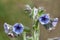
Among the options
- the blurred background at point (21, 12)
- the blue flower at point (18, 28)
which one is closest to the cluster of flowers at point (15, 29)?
the blue flower at point (18, 28)

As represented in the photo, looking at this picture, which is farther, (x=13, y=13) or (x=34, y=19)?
(x=13, y=13)

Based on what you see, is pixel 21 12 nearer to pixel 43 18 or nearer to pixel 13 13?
pixel 13 13

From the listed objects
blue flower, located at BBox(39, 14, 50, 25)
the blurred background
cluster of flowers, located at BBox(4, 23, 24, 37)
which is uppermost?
blue flower, located at BBox(39, 14, 50, 25)

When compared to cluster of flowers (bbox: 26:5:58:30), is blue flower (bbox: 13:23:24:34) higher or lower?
lower

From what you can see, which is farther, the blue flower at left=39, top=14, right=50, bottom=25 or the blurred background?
the blurred background

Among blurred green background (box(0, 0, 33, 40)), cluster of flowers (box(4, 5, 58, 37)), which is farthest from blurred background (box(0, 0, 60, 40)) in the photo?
cluster of flowers (box(4, 5, 58, 37))

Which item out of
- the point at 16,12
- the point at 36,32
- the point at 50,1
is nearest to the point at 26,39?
the point at 36,32

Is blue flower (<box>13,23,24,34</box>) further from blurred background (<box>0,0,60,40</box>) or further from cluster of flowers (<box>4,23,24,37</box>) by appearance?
blurred background (<box>0,0,60,40</box>)

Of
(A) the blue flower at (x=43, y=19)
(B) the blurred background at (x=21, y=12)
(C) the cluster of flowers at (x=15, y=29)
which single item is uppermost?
(A) the blue flower at (x=43, y=19)

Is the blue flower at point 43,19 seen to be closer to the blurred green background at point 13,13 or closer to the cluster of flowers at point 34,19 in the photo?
the cluster of flowers at point 34,19

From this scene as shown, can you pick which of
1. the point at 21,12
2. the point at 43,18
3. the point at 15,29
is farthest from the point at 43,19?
the point at 21,12

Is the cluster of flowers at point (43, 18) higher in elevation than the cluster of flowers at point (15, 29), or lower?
higher

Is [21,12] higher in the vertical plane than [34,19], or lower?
lower
